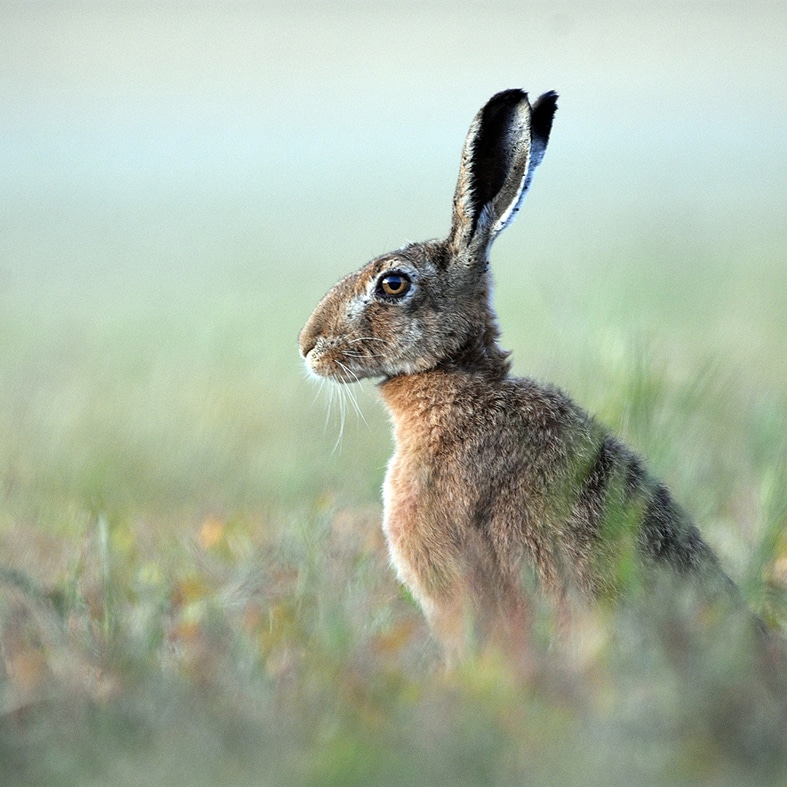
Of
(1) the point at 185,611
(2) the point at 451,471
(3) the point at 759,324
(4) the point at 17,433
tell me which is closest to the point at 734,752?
(2) the point at 451,471

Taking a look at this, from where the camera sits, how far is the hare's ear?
199 inches

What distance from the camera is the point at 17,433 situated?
7.65m

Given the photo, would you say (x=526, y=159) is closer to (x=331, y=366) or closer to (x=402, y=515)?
(x=331, y=366)

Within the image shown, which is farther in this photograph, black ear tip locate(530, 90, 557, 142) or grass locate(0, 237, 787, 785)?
black ear tip locate(530, 90, 557, 142)

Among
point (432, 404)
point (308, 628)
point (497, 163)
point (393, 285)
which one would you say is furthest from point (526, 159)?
point (308, 628)

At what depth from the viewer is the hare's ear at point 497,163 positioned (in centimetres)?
505

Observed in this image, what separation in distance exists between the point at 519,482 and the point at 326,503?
177 centimetres

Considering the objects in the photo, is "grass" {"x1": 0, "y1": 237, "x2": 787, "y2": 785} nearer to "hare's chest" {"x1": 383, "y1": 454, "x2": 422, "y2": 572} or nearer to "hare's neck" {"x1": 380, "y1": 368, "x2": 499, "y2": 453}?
"hare's chest" {"x1": 383, "y1": 454, "x2": 422, "y2": 572}

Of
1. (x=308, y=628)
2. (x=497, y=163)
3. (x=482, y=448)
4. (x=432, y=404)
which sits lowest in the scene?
(x=308, y=628)

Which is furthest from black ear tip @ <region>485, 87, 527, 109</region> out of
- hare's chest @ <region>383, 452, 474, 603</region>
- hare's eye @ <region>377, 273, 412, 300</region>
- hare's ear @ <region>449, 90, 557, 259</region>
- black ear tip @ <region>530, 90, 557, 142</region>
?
hare's chest @ <region>383, 452, 474, 603</region>

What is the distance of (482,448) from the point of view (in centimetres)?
470

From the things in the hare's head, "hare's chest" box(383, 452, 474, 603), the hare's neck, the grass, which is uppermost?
the hare's head

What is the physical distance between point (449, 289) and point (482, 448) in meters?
0.93

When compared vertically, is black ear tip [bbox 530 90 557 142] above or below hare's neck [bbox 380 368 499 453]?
above
